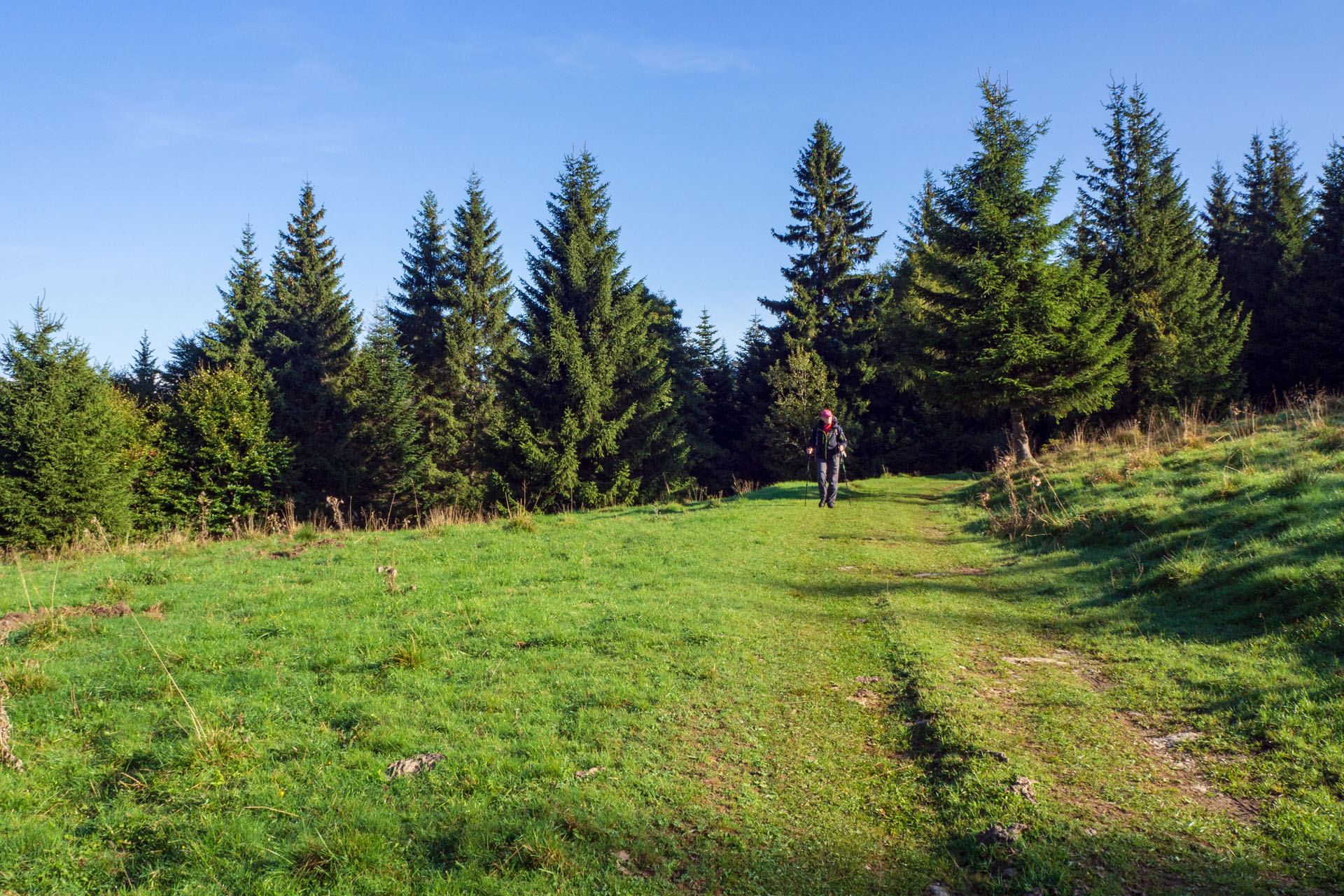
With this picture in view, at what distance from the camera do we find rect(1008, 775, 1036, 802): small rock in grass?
4.08 metres

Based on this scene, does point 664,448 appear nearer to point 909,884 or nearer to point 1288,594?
point 1288,594

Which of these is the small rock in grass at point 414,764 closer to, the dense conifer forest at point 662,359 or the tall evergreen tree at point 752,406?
the dense conifer forest at point 662,359

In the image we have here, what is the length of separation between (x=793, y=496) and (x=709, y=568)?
10.6 metres

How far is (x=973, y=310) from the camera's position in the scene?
2205 cm

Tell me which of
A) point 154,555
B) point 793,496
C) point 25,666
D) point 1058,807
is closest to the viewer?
point 1058,807

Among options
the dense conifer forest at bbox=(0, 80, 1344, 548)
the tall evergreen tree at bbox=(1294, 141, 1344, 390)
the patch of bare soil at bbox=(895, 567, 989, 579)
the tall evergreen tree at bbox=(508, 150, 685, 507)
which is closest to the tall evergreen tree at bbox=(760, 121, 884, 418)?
the dense conifer forest at bbox=(0, 80, 1344, 548)

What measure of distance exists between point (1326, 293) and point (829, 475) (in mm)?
34256

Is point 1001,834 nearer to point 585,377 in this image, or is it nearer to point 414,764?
point 414,764

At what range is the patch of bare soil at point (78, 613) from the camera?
711 centimetres

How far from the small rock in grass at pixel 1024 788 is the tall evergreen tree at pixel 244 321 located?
40558 millimetres

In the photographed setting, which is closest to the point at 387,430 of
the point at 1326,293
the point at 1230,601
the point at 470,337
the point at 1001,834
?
the point at 470,337

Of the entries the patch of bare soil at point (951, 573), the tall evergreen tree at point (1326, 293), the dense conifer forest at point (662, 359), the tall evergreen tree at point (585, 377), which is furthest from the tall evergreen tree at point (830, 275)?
the patch of bare soil at point (951, 573)

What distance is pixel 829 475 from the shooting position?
1819cm

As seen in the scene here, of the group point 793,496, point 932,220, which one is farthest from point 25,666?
point 932,220
